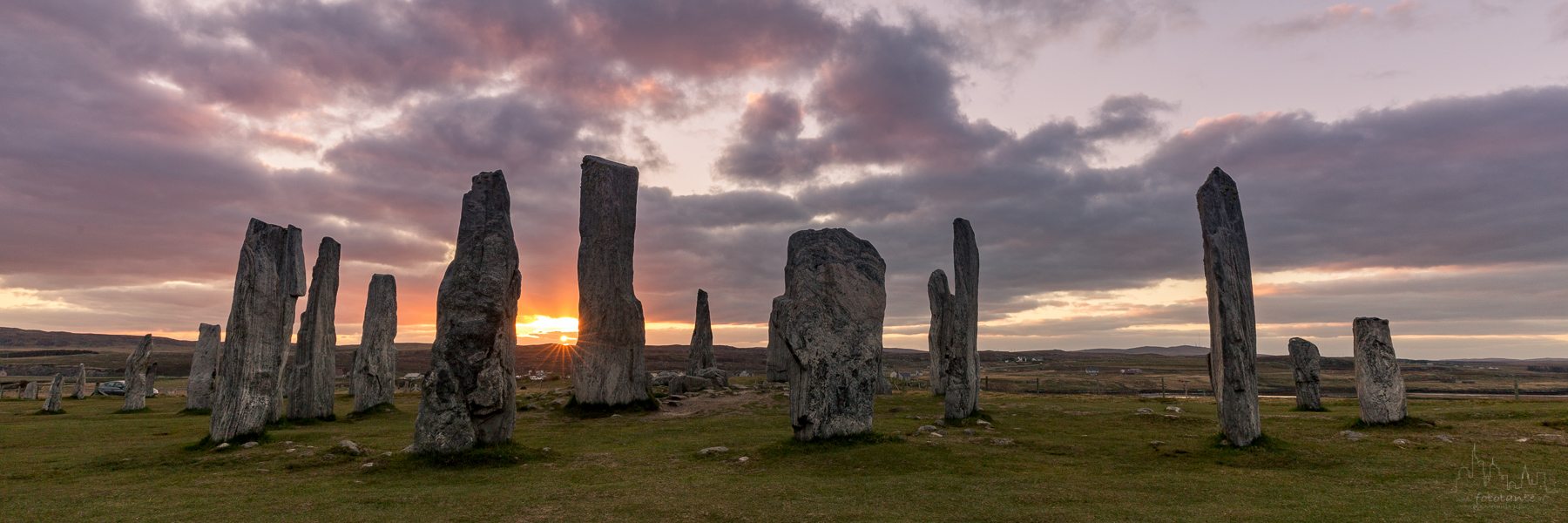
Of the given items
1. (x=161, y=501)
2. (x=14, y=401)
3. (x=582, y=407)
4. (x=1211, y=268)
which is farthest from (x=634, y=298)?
(x=14, y=401)

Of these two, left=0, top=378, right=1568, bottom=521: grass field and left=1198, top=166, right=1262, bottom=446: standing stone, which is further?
left=1198, top=166, right=1262, bottom=446: standing stone

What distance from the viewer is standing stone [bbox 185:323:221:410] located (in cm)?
2481

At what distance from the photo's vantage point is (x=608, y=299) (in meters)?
23.3

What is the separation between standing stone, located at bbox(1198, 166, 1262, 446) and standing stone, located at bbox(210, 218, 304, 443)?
19.5 m

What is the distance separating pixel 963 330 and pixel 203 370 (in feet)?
82.3

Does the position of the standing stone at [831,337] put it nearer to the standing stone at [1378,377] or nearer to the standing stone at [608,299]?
the standing stone at [608,299]

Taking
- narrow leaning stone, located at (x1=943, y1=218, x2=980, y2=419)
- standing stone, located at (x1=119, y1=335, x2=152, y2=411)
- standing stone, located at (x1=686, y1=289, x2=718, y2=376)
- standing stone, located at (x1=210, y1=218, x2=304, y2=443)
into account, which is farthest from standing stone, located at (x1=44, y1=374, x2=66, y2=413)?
narrow leaning stone, located at (x1=943, y1=218, x2=980, y2=419)

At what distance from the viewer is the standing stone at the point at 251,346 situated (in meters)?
15.7

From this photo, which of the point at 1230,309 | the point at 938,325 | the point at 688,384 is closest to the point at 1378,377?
the point at 1230,309

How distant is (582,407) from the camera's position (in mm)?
22531

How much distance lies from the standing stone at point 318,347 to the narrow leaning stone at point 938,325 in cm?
1847

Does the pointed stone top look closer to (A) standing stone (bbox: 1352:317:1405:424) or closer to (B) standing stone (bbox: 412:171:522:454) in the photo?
(B) standing stone (bbox: 412:171:522:454)

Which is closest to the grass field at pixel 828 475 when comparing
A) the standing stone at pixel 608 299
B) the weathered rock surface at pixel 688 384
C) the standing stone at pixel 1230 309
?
the standing stone at pixel 1230 309

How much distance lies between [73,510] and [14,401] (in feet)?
92.3
